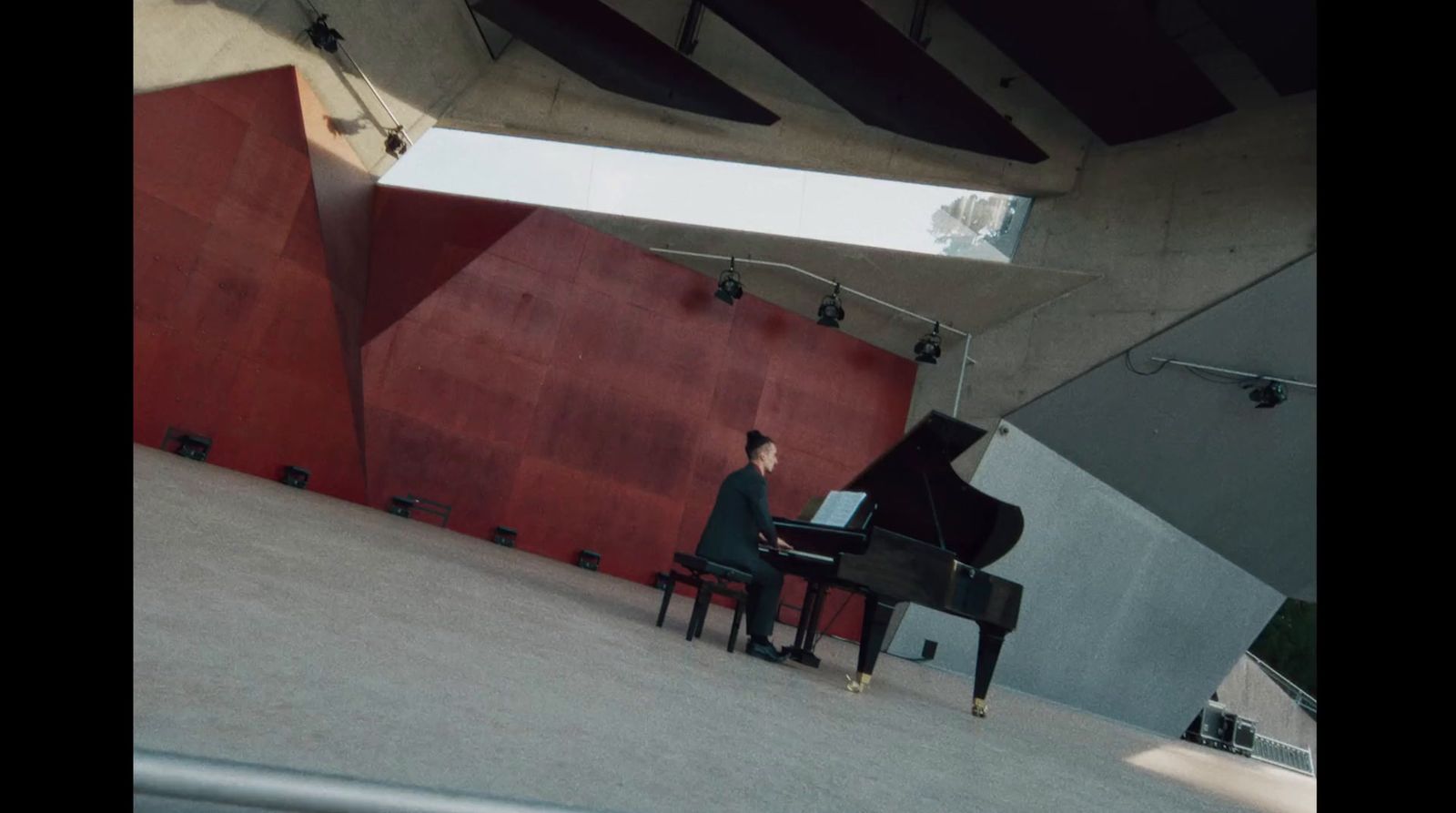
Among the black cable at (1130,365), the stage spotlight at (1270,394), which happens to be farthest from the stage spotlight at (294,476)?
the stage spotlight at (1270,394)

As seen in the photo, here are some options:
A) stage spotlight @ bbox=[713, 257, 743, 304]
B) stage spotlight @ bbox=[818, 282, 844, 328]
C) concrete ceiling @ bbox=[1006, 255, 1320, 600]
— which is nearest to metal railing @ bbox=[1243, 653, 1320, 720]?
concrete ceiling @ bbox=[1006, 255, 1320, 600]

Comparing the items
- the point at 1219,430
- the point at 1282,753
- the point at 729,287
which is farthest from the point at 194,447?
the point at 1282,753

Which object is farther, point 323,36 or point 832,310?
point 832,310

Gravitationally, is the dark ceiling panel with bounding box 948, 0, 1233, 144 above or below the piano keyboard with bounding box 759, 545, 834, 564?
above

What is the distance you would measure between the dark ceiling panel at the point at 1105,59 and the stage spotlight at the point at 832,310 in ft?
10.1

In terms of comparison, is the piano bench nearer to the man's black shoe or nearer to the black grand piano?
the man's black shoe

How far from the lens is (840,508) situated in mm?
5234

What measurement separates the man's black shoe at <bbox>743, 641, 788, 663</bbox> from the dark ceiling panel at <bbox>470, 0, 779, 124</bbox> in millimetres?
5888

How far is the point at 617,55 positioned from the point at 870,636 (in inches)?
259

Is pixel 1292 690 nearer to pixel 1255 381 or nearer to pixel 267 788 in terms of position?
pixel 1255 381

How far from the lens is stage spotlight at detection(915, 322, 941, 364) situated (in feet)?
35.3

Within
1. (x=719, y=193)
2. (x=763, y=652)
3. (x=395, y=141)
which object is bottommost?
(x=763, y=652)

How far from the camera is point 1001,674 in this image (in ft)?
31.8
